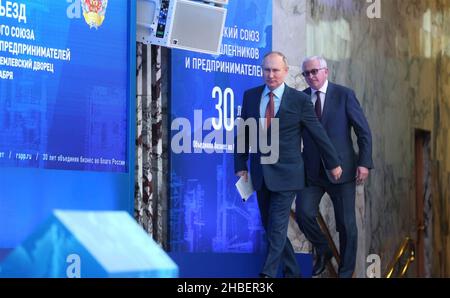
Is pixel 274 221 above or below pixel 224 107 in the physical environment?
below

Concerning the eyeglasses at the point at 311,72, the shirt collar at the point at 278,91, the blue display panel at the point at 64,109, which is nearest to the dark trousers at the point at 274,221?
the shirt collar at the point at 278,91

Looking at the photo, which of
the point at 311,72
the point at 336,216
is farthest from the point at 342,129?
the point at 336,216

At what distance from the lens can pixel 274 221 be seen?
835 centimetres

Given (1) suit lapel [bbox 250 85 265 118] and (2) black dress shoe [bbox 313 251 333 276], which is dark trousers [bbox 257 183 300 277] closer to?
(1) suit lapel [bbox 250 85 265 118]

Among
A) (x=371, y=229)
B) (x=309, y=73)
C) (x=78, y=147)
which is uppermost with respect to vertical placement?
(x=309, y=73)

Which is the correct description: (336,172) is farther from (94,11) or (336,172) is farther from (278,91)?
(94,11)

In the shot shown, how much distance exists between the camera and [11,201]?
7.25 m

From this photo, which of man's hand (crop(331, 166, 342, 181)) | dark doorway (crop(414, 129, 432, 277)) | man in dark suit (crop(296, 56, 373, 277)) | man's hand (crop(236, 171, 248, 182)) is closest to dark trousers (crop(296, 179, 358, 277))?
man in dark suit (crop(296, 56, 373, 277))

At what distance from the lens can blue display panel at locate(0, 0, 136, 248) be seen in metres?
7.30

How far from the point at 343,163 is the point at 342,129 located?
0.31 metres
